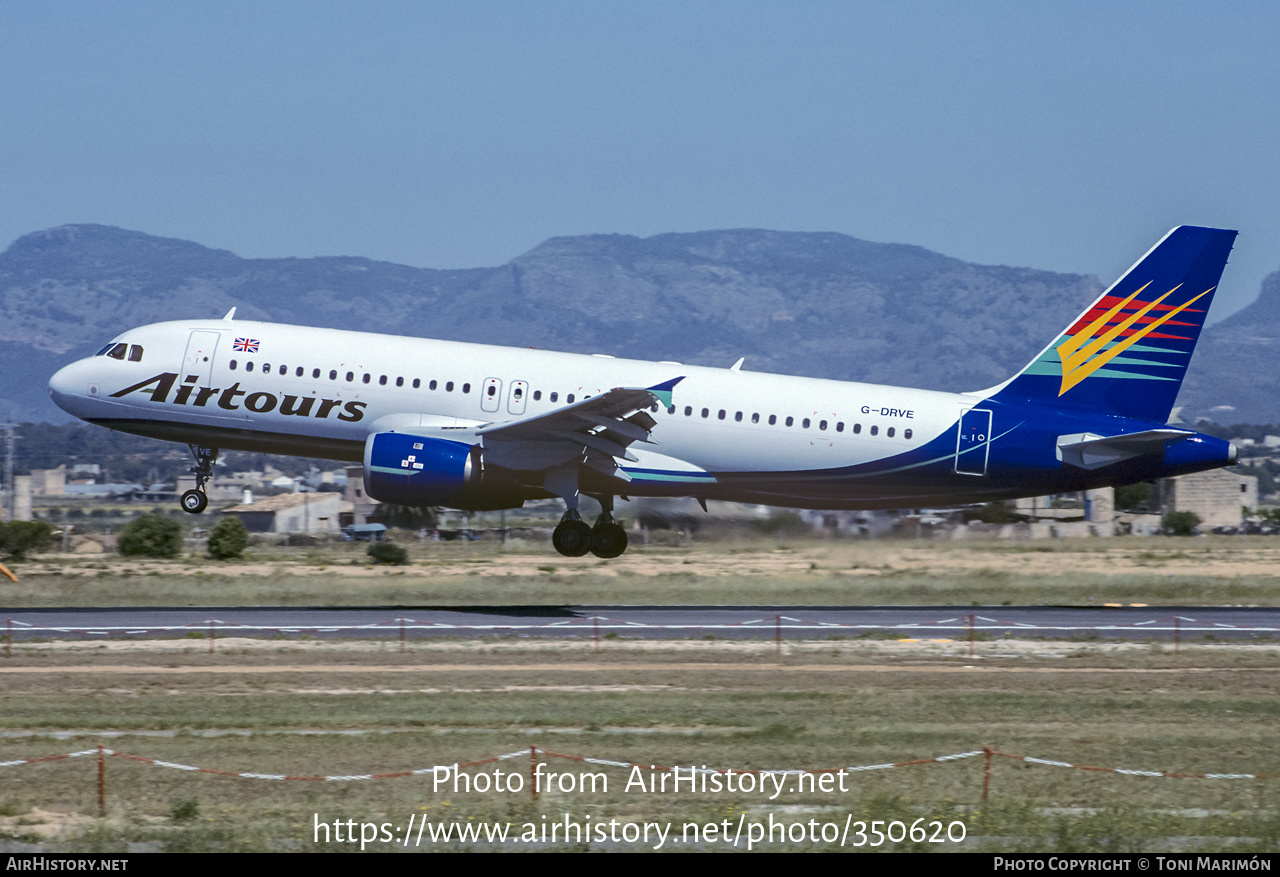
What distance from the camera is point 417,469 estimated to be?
30.1m

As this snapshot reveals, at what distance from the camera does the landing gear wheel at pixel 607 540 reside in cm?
3316

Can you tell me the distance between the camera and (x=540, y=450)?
31078 mm

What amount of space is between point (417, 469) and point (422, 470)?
4.3 inches

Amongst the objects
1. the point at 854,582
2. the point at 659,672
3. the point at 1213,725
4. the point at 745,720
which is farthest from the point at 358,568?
the point at 1213,725

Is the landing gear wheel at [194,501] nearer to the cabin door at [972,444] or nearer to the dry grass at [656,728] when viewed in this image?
the dry grass at [656,728]

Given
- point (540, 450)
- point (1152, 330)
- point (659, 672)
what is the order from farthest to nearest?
point (1152, 330) < point (540, 450) < point (659, 672)

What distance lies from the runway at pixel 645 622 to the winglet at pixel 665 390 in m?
4.77

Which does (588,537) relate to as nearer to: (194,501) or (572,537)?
(572,537)

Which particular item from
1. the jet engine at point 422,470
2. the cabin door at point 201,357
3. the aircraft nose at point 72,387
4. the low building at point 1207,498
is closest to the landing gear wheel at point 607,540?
the jet engine at point 422,470

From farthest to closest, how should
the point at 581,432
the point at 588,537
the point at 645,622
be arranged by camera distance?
the point at 588,537 < the point at 581,432 < the point at 645,622

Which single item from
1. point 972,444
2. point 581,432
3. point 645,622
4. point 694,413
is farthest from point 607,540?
point 972,444

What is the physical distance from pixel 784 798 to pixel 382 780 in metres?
4.31

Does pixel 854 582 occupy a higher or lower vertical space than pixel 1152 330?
lower
